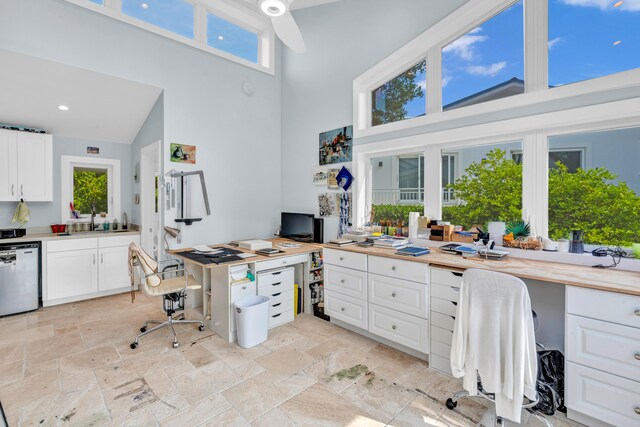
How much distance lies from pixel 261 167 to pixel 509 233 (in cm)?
326

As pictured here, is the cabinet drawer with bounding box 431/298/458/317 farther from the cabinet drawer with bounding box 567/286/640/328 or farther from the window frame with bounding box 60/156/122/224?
the window frame with bounding box 60/156/122/224

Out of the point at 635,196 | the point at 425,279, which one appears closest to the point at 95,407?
the point at 425,279

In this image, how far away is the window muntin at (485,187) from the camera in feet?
8.38

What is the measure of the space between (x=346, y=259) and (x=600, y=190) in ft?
6.83

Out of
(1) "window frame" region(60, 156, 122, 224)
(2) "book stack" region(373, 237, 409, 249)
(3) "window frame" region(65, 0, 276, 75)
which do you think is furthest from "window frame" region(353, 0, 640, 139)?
(1) "window frame" region(60, 156, 122, 224)

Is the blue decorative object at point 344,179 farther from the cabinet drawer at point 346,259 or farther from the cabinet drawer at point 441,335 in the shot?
the cabinet drawer at point 441,335

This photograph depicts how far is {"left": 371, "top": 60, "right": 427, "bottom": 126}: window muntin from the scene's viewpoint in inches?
123

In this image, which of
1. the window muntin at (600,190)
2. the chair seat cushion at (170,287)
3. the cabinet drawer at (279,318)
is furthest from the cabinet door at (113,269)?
the window muntin at (600,190)

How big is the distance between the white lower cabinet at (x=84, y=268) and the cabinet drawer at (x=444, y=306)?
4.01 meters

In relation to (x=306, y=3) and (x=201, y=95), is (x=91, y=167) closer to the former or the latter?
(x=201, y=95)

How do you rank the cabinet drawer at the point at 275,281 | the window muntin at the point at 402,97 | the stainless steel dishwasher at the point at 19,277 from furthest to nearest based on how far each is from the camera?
the stainless steel dishwasher at the point at 19,277
the window muntin at the point at 402,97
the cabinet drawer at the point at 275,281

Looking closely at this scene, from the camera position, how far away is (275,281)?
3.11 m

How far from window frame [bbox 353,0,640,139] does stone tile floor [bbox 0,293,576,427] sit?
87.8 inches

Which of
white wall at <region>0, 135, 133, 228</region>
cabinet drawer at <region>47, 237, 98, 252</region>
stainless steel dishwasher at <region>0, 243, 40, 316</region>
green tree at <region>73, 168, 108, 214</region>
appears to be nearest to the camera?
stainless steel dishwasher at <region>0, 243, 40, 316</region>
